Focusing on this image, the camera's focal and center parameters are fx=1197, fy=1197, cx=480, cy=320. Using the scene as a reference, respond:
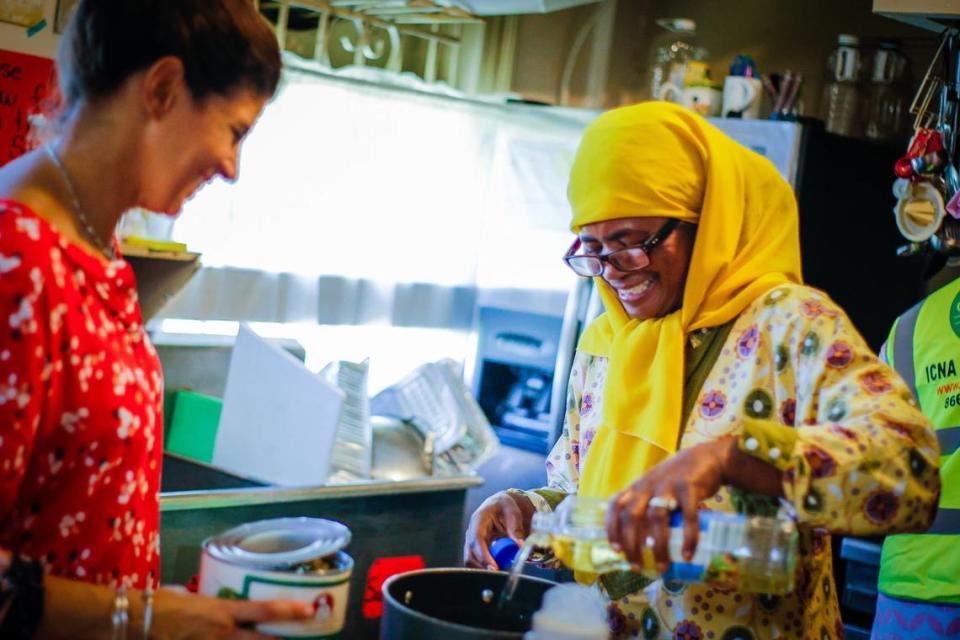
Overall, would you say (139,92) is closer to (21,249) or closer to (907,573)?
(21,249)

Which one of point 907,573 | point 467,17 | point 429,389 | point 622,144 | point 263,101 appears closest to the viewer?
point 263,101

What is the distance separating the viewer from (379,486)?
8.21 feet

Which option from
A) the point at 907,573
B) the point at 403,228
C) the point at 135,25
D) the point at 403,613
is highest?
the point at 135,25

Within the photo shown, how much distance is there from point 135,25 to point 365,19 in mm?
2549

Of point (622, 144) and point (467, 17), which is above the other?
point (467, 17)

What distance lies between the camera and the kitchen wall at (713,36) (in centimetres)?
387

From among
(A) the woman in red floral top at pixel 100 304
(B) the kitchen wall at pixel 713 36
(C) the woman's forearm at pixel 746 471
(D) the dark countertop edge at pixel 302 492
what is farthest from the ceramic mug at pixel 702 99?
(A) the woman in red floral top at pixel 100 304

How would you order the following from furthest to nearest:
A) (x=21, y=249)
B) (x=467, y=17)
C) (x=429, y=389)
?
(x=467, y=17)
(x=429, y=389)
(x=21, y=249)

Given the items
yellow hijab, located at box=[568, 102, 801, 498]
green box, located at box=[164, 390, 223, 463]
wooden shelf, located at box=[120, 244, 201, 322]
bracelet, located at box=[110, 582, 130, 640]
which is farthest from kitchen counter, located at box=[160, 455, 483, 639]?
bracelet, located at box=[110, 582, 130, 640]

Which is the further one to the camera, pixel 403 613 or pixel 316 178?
pixel 316 178

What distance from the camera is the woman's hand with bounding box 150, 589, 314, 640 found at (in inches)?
42.9

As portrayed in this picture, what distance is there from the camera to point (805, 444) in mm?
1287

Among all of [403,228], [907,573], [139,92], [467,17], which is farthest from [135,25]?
[403,228]

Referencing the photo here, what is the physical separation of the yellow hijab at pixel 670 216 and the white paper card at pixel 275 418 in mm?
802
